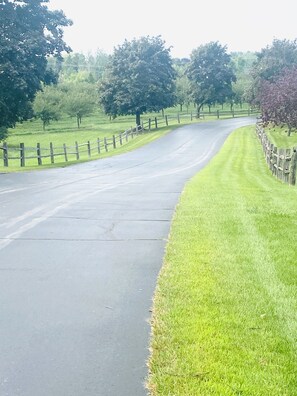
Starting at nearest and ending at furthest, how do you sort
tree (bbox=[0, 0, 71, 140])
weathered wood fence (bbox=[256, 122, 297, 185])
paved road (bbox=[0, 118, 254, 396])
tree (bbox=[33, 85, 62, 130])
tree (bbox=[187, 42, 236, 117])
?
1. paved road (bbox=[0, 118, 254, 396])
2. weathered wood fence (bbox=[256, 122, 297, 185])
3. tree (bbox=[0, 0, 71, 140])
4. tree (bbox=[33, 85, 62, 130])
5. tree (bbox=[187, 42, 236, 117])

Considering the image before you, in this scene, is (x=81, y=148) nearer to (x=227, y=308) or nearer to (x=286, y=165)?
(x=286, y=165)

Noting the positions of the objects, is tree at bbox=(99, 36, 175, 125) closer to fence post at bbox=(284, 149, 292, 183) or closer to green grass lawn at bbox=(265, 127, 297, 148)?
green grass lawn at bbox=(265, 127, 297, 148)

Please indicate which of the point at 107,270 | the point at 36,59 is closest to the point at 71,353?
the point at 107,270

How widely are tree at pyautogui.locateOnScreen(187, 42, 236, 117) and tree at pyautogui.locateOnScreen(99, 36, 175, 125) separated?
12417 millimetres

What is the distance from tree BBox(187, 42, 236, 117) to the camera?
68.6 m

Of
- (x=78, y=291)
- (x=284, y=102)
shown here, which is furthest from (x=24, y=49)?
(x=78, y=291)

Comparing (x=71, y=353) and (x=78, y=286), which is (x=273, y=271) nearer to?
(x=78, y=286)

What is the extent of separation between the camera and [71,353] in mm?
3719

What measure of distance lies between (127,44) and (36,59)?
3377 cm

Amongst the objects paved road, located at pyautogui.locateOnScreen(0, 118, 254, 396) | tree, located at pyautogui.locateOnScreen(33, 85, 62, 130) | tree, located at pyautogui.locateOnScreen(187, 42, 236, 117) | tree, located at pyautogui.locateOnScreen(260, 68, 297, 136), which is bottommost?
paved road, located at pyautogui.locateOnScreen(0, 118, 254, 396)

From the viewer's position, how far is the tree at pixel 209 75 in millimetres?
68562

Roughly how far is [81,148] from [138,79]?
41.9 feet

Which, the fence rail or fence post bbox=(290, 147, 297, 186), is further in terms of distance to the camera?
the fence rail

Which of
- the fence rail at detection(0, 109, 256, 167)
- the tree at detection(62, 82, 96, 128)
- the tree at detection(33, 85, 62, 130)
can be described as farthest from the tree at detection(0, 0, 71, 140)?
the tree at detection(62, 82, 96, 128)
